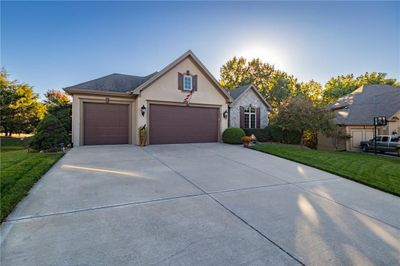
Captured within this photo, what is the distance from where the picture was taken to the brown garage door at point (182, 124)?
13.1 m

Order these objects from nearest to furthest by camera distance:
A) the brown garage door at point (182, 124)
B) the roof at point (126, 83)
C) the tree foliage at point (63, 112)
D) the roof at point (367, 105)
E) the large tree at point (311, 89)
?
the roof at point (126, 83) < the brown garage door at point (182, 124) < the tree foliage at point (63, 112) < the roof at point (367, 105) < the large tree at point (311, 89)

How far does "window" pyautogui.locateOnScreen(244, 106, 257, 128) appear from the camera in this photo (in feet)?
60.5

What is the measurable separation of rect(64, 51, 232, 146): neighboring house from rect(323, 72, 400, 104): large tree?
27740 mm

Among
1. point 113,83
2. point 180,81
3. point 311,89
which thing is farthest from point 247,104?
point 311,89

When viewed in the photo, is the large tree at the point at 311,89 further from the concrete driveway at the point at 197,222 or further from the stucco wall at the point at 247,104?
the concrete driveway at the point at 197,222

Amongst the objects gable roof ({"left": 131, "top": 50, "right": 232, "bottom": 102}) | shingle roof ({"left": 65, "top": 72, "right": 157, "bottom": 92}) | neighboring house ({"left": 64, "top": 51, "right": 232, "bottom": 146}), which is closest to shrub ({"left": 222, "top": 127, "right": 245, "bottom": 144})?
neighboring house ({"left": 64, "top": 51, "right": 232, "bottom": 146})

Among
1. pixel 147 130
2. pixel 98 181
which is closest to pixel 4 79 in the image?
pixel 147 130

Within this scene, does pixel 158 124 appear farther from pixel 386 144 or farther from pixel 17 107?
pixel 386 144

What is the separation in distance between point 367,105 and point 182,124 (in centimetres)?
2032

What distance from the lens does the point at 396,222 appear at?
3.60 m

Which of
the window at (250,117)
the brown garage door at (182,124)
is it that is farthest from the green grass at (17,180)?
the window at (250,117)

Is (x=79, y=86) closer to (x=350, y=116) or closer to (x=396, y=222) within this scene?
(x=396, y=222)

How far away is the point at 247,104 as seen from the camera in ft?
60.7

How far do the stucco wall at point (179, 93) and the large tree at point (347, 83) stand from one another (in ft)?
89.8
